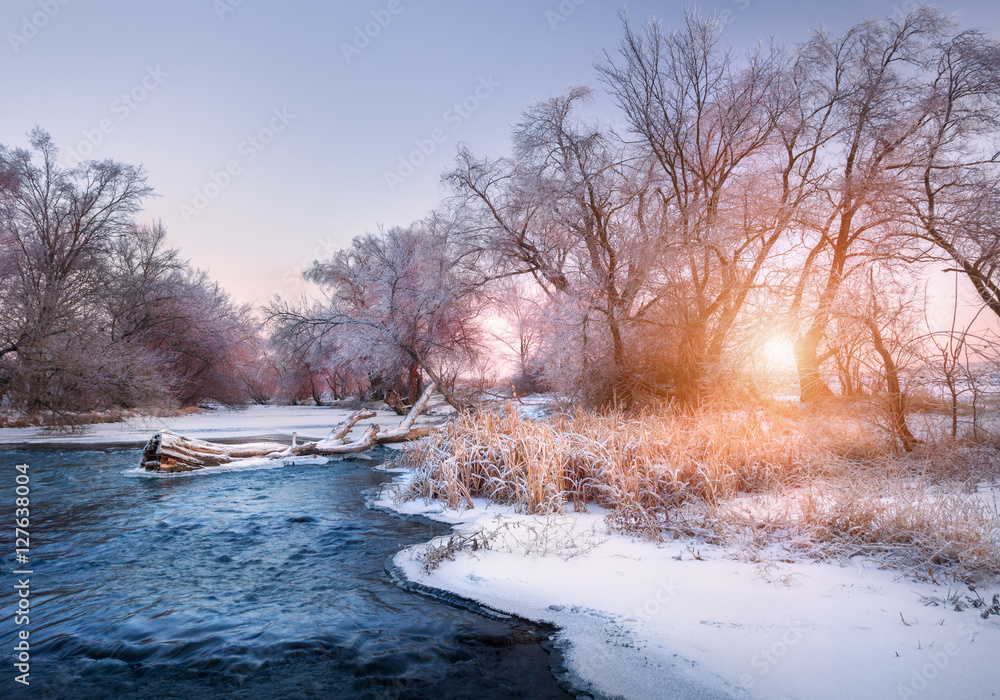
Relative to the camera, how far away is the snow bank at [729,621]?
2.69m

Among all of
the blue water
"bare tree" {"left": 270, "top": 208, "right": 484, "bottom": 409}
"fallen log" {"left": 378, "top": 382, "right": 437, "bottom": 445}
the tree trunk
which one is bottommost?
the blue water

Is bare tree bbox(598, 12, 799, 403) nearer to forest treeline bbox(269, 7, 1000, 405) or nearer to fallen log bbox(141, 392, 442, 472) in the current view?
forest treeline bbox(269, 7, 1000, 405)

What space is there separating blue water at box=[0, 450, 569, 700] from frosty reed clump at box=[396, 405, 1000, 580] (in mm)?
1423

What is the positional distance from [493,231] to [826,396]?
1007 cm

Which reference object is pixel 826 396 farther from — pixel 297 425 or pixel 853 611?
pixel 297 425

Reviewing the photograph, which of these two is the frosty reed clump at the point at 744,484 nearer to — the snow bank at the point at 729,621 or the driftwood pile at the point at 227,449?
the snow bank at the point at 729,621

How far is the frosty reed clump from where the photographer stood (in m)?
4.12

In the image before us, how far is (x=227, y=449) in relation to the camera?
35.0ft

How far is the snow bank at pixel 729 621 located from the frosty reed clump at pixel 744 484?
383 millimetres

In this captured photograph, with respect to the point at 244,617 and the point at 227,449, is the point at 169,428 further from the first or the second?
the point at 244,617

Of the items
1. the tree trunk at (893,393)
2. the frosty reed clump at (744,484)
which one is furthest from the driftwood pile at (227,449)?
the tree trunk at (893,393)

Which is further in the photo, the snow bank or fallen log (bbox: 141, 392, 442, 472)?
fallen log (bbox: 141, 392, 442, 472)

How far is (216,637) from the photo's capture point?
11.0ft

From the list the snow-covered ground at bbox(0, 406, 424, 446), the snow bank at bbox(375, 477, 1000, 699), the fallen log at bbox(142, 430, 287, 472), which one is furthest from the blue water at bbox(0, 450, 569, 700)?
the snow-covered ground at bbox(0, 406, 424, 446)
